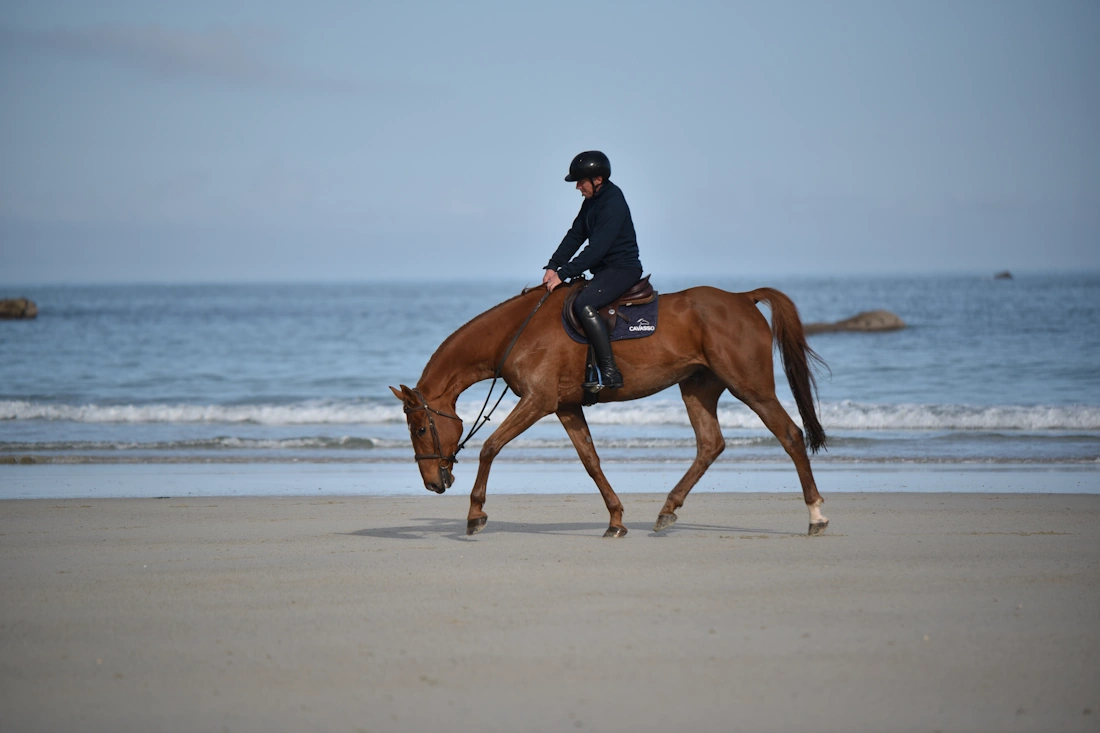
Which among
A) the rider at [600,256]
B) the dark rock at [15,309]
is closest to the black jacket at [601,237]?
the rider at [600,256]

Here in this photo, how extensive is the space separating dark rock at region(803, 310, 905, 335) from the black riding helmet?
119 ft

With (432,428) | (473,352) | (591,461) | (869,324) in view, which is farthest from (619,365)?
(869,324)

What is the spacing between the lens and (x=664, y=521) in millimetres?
7438

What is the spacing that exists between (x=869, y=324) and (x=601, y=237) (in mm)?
37603

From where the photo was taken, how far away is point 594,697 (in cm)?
382

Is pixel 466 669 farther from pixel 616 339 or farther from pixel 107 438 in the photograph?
pixel 107 438

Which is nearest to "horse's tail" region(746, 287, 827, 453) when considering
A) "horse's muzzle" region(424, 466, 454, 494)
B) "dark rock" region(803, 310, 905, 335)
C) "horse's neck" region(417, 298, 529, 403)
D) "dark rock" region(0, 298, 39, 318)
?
"horse's neck" region(417, 298, 529, 403)

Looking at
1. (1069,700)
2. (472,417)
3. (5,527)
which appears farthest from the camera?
(472,417)

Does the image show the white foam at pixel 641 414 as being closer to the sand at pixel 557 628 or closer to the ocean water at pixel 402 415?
the ocean water at pixel 402 415

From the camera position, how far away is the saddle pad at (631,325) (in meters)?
7.22

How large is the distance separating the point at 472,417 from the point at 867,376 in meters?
10.8

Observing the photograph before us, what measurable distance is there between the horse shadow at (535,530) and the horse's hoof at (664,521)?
62 millimetres

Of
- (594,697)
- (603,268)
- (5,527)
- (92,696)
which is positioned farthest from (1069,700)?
(5,527)

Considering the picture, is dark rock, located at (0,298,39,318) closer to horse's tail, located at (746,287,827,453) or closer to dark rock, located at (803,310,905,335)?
dark rock, located at (803,310,905,335)
